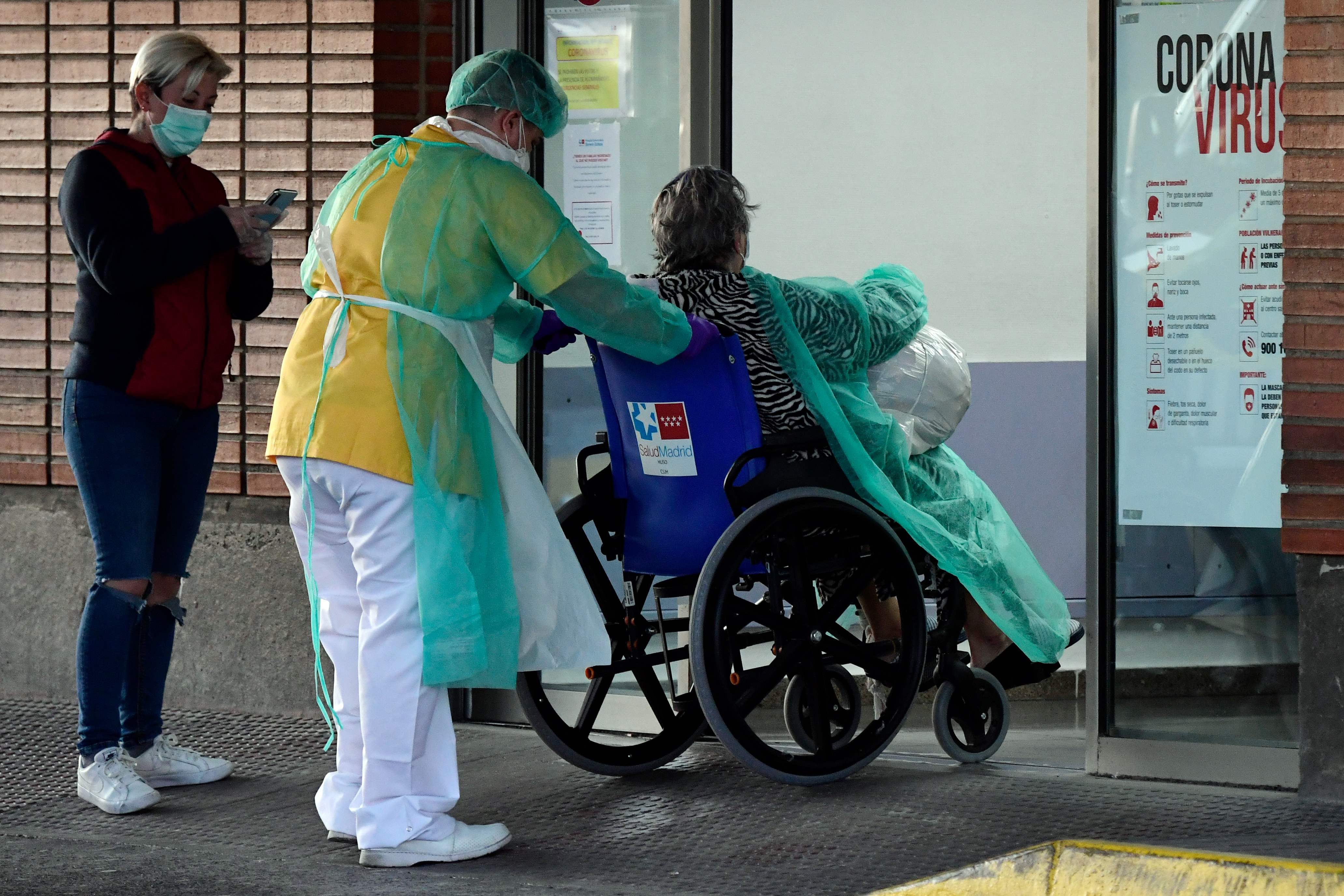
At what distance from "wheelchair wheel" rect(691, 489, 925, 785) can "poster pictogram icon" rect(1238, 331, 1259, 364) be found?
1125mm

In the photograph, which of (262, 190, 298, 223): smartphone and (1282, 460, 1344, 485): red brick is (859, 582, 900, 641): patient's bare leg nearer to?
(1282, 460, 1344, 485): red brick

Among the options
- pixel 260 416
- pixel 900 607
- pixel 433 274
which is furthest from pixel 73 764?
pixel 900 607

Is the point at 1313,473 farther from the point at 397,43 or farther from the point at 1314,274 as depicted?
the point at 397,43

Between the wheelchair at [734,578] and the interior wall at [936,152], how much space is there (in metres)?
3.34

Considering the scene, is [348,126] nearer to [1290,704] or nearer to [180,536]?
[180,536]

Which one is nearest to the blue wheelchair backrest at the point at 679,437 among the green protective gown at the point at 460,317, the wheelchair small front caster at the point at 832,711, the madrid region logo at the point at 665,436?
the madrid region logo at the point at 665,436

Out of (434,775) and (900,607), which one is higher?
(900,607)

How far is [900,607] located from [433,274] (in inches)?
58.2

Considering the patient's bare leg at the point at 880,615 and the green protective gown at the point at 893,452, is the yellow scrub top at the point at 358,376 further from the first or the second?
the patient's bare leg at the point at 880,615

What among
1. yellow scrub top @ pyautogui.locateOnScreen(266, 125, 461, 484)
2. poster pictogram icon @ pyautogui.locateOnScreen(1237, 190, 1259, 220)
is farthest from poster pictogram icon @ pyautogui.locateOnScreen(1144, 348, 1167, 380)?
yellow scrub top @ pyautogui.locateOnScreen(266, 125, 461, 484)

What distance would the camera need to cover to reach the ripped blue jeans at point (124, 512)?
4207 mm

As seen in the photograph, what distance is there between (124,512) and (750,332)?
5.33 ft

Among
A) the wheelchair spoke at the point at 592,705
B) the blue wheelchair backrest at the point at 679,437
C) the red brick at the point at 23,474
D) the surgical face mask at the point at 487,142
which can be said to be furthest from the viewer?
the red brick at the point at 23,474

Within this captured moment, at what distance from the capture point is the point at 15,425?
5.59 m
